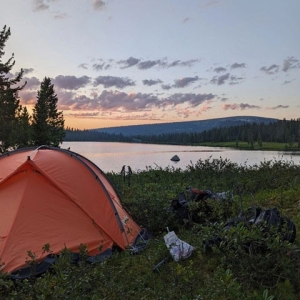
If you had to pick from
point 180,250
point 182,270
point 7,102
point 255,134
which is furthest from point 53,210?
point 255,134

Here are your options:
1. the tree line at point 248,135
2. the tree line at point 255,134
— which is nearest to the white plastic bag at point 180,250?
the tree line at point 248,135

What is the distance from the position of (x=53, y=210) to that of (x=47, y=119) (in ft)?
129

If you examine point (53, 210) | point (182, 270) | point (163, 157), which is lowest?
point (163, 157)

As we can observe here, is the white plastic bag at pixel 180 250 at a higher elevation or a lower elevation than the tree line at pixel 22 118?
lower

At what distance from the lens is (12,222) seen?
5.01m

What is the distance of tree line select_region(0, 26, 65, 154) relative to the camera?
2536cm

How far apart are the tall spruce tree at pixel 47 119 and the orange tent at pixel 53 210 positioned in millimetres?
32506

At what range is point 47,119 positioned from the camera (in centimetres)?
4241

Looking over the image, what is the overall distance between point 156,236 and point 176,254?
146cm

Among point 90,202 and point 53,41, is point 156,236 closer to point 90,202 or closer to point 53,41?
point 90,202

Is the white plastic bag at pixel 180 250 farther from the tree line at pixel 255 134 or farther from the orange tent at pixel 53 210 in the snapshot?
the tree line at pixel 255 134

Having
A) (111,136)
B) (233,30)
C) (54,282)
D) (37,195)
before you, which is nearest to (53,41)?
(233,30)

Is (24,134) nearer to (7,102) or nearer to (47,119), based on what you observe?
(7,102)

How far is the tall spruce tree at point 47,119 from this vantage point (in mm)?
38219
